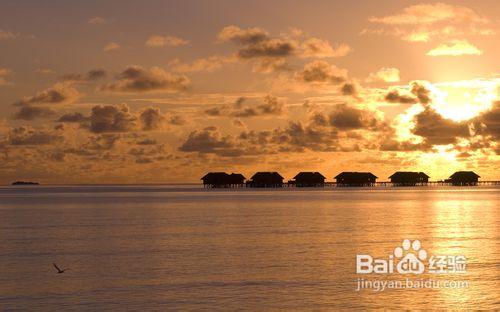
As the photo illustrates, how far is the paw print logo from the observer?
35219 millimetres

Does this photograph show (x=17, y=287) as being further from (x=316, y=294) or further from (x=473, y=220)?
(x=473, y=220)

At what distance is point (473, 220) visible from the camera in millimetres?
70188

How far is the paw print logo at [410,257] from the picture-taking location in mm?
35219

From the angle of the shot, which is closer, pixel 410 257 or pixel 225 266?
pixel 225 266

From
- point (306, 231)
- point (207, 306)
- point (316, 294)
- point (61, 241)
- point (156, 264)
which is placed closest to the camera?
point (207, 306)

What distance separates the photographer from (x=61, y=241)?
49719mm

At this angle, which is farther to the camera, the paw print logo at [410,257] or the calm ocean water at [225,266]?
the paw print logo at [410,257]

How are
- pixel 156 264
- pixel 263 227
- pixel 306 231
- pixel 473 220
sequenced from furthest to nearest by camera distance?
1. pixel 473 220
2. pixel 263 227
3. pixel 306 231
4. pixel 156 264

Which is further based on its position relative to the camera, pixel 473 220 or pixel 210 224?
pixel 473 220

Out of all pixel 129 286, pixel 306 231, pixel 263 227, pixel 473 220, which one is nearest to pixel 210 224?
pixel 263 227

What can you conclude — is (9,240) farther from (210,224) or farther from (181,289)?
(181,289)

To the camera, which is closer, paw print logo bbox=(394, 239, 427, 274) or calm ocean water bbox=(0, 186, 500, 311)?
calm ocean water bbox=(0, 186, 500, 311)

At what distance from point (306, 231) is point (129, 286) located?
91.0 ft

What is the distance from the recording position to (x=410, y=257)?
130 feet
